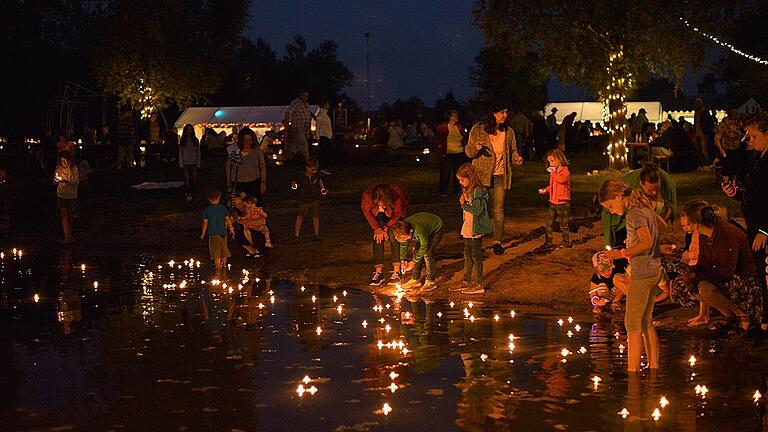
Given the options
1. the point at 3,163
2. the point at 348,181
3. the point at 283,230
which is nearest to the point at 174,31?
the point at 3,163

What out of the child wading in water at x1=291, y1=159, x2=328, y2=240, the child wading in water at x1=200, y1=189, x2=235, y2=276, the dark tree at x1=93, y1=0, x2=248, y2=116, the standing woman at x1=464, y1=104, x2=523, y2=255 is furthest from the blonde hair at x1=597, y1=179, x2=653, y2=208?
the dark tree at x1=93, y1=0, x2=248, y2=116

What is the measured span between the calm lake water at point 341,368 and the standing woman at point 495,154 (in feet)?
9.25

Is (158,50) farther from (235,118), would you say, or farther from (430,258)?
(430,258)

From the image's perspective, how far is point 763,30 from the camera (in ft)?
128

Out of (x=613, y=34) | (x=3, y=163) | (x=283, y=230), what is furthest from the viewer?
(x=3, y=163)

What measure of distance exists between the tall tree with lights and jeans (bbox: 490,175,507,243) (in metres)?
16.6

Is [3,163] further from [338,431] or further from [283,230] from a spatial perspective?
[338,431]

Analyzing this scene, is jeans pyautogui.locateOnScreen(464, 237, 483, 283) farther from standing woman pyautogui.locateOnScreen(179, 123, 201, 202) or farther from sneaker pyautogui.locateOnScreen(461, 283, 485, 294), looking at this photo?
standing woman pyautogui.locateOnScreen(179, 123, 201, 202)

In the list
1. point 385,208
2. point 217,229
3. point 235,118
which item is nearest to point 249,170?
point 217,229

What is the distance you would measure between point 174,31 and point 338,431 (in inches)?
1735

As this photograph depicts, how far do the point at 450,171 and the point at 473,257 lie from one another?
11.6 metres

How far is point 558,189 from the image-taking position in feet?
51.0

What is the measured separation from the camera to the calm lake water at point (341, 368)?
7984 mm

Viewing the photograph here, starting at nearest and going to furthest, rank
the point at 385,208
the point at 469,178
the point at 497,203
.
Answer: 1. the point at 469,178
2. the point at 385,208
3. the point at 497,203
